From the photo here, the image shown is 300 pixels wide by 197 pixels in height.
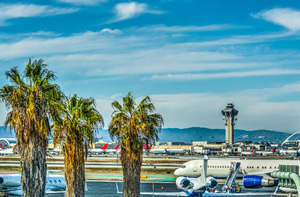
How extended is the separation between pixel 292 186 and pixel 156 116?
13609 millimetres

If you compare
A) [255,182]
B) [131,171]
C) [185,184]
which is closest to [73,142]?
[131,171]

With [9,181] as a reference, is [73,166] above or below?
above

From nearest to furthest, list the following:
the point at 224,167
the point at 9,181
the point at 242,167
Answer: the point at 9,181
the point at 242,167
the point at 224,167

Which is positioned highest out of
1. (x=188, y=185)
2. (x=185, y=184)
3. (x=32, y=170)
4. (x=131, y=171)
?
(x=32, y=170)

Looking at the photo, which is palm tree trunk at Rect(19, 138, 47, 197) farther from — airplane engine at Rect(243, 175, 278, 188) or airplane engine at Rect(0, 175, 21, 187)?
airplane engine at Rect(243, 175, 278, 188)

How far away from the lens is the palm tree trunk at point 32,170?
94.3 ft

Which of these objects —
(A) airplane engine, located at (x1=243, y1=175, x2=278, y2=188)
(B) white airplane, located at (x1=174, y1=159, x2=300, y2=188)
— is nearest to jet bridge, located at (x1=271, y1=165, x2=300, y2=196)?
(A) airplane engine, located at (x1=243, y1=175, x2=278, y2=188)

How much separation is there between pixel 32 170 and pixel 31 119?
3124 mm

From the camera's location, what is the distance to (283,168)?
102 ft

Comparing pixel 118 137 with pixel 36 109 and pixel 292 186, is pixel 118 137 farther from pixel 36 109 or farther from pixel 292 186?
pixel 292 186

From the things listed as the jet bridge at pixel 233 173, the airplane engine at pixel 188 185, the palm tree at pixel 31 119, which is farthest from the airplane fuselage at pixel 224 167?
the palm tree at pixel 31 119

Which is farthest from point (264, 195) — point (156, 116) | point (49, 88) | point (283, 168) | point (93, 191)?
point (49, 88)

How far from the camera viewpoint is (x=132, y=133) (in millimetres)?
38875

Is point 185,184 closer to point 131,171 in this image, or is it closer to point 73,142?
point 131,171
